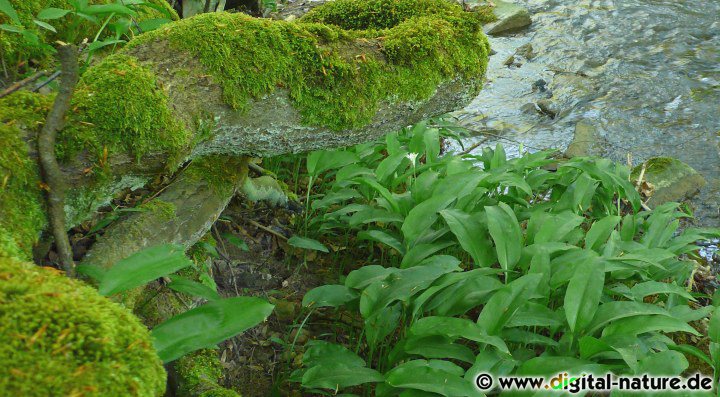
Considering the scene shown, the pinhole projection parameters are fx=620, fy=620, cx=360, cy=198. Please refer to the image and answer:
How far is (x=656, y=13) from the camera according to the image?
27.1 ft

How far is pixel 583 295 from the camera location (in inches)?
108

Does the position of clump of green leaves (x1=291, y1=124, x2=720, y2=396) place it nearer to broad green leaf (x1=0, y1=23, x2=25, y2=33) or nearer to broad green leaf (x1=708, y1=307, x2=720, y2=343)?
broad green leaf (x1=708, y1=307, x2=720, y2=343)

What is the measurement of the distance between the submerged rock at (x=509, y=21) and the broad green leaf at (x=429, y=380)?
6.49 m

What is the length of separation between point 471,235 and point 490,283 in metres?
0.34

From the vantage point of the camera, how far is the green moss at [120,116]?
6.46ft

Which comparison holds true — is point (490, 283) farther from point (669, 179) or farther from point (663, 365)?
point (669, 179)

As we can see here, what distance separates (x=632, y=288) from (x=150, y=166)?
2.38 meters

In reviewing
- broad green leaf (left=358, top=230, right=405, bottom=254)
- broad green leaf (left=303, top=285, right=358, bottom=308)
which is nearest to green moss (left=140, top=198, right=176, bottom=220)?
broad green leaf (left=303, top=285, right=358, bottom=308)

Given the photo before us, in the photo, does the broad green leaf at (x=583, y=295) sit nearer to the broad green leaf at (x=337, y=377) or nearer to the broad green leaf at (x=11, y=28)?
the broad green leaf at (x=337, y=377)

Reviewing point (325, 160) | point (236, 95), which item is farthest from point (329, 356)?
point (325, 160)

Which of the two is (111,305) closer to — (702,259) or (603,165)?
(603,165)

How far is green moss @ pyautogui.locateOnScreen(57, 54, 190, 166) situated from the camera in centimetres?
197

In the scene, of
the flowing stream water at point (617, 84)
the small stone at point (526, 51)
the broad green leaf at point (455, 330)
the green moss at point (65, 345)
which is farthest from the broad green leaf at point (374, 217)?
the small stone at point (526, 51)

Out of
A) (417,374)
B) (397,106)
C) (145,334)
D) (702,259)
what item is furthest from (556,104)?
→ (145,334)
